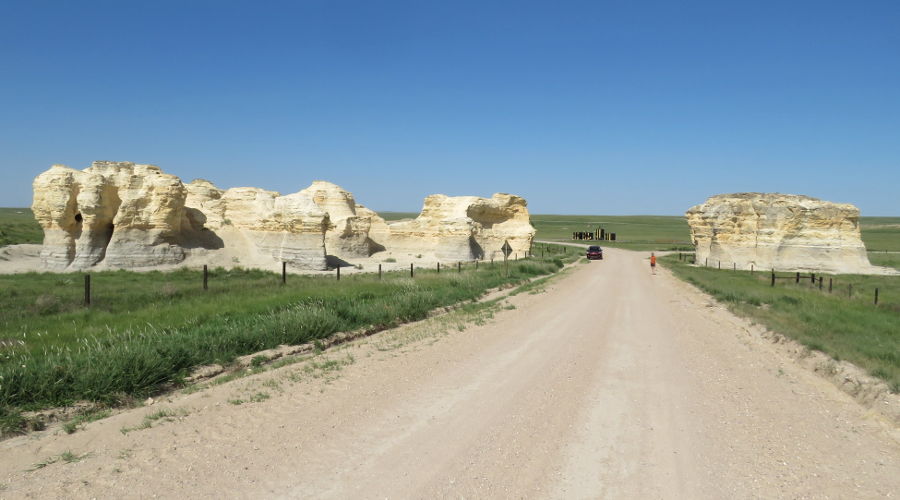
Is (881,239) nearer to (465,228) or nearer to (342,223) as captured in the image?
(465,228)

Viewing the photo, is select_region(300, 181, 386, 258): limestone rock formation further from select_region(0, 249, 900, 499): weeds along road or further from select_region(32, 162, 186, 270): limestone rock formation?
select_region(0, 249, 900, 499): weeds along road

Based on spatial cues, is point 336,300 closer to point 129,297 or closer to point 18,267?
point 129,297

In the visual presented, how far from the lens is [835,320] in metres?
14.4

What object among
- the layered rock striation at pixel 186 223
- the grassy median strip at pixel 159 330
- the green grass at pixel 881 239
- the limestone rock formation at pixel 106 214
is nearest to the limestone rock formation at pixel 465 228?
the layered rock striation at pixel 186 223

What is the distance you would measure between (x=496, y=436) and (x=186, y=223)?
3304cm

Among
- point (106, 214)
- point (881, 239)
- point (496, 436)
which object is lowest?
point (496, 436)

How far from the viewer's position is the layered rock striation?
29.5 metres

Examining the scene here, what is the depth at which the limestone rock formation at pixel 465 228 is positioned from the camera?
137ft

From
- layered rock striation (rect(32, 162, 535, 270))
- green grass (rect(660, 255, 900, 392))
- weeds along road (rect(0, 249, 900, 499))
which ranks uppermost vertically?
layered rock striation (rect(32, 162, 535, 270))

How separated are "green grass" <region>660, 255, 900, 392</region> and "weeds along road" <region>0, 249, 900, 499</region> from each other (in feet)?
4.68

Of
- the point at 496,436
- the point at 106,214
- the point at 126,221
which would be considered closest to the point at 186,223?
the point at 126,221

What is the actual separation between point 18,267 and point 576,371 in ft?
111

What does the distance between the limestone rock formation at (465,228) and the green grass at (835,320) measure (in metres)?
20.8

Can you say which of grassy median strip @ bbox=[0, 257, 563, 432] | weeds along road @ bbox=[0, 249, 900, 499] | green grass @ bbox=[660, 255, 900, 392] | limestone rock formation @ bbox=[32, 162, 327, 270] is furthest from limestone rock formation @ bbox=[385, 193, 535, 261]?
weeds along road @ bbox=[0, 249, 900, 499]
